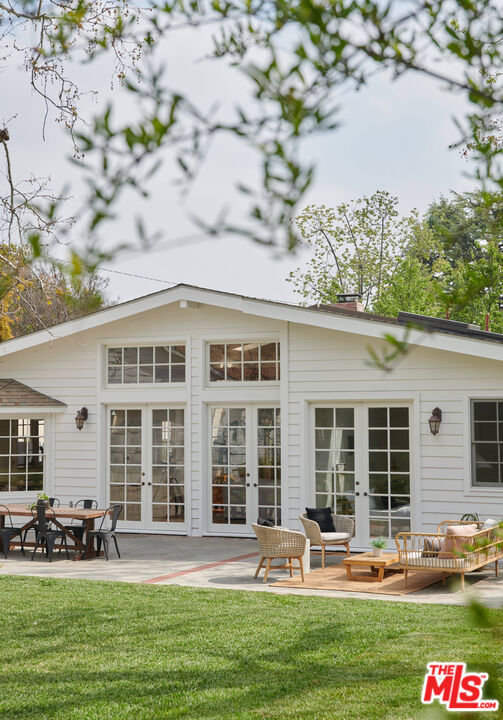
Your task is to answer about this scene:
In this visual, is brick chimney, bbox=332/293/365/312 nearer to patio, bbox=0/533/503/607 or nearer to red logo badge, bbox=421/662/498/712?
patio, bbox=0/533/503/607

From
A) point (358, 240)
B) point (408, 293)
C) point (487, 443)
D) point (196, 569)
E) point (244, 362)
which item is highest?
point (358, 240)

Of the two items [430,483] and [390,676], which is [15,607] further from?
[430,483]

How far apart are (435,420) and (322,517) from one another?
84.2 inches

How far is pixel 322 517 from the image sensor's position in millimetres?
12539

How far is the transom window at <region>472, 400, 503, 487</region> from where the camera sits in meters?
12.5

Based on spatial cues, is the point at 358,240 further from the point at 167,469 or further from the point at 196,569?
the point at 196,569

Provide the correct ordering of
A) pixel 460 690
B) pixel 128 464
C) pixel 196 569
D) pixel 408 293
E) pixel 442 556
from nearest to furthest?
pixel 460 690
pixel 442 556
pixel 196 569
pixel 128 464
pixel 408 293

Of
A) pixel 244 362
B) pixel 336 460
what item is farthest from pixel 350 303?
pixel 336 460

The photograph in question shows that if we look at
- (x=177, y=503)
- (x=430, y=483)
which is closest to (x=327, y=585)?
(x=430, y=483)

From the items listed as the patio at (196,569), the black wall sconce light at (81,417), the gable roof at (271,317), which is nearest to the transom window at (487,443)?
the gable roof at (271,317)

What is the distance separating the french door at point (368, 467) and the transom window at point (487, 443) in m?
0.99

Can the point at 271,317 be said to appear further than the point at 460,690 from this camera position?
Yes

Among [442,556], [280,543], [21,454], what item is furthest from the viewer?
[21,454]

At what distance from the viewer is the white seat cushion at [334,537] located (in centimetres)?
1207
